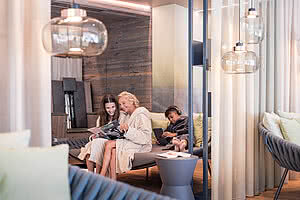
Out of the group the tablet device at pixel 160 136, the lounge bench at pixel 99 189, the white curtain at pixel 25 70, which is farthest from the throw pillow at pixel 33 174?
the tablet device at pixel 160 136

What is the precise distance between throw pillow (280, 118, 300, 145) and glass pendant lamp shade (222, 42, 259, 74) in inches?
44.5

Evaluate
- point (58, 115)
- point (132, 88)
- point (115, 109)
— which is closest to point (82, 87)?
point (132, 88)

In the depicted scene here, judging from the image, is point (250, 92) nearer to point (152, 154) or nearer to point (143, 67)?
point (152, 154)

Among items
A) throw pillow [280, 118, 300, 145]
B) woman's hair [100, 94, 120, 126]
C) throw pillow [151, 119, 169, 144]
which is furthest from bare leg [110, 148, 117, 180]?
throw pillow [280, 118, 300, 145]

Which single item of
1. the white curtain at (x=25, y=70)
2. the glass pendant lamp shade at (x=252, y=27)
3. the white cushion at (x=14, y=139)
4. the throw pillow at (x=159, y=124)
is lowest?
the throw pillow at (x=159, y=124)

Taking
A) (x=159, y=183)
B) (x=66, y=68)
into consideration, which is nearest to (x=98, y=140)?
(x=159, y=183)

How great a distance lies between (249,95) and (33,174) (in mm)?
3201

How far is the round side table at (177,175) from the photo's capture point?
3533mm

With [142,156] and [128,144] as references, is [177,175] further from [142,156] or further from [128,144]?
[128,144]

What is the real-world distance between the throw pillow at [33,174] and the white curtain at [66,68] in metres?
7.05

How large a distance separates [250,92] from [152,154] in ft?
4.36

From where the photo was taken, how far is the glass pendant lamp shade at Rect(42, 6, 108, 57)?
2072 millimetres

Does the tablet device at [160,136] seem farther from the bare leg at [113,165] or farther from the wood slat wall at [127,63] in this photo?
the wood slat wall at [127,63]

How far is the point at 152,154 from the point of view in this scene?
188 inches
